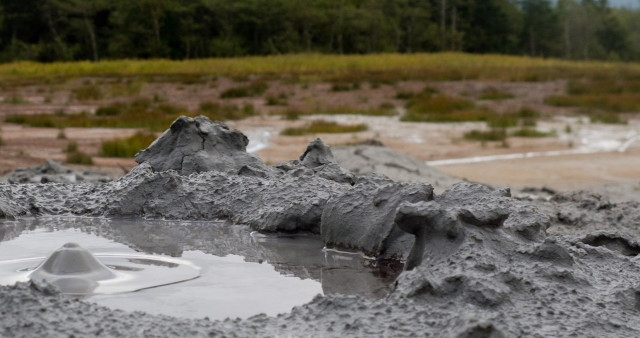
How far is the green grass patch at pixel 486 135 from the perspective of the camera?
1273 cm

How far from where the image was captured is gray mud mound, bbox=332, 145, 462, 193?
309 inches

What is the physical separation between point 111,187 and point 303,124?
36.1ft

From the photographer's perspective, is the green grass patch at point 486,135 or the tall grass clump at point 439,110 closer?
the green grass patch at point 486,135

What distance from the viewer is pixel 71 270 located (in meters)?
2.42

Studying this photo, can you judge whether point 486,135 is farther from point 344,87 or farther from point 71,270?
point 344,87

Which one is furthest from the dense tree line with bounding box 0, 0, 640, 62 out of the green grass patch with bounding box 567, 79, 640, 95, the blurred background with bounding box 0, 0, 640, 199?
the green grass patch with bounding box 567, 79, 640, 95

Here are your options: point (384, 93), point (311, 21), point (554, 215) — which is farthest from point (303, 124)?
point (311, 21)

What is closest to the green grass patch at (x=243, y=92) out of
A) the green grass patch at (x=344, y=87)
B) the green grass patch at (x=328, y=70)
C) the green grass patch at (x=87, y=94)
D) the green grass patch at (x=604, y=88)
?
the green grass patch at (x=344, y=87)

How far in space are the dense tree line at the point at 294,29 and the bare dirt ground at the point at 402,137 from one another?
23.8m

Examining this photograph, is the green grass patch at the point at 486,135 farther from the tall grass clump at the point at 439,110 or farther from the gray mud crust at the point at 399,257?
the gray mud crust at the point at 399,257

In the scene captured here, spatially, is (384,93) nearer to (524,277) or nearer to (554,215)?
(554,215)

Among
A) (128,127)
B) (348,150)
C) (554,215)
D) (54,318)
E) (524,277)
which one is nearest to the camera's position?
(54,318)

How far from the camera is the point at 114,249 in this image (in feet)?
9.48

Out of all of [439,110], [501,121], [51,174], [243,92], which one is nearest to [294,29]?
[243,92]
